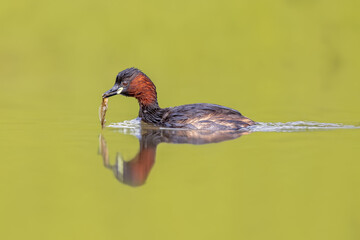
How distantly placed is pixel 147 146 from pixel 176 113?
2081mm

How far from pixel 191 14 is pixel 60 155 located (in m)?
21.6

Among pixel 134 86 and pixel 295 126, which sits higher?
pixel 134 86

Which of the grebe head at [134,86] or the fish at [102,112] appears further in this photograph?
the grebe head at [134,86]

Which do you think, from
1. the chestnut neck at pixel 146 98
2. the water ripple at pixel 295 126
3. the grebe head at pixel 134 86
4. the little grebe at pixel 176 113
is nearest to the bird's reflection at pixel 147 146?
the little grebe at pixel 176 113

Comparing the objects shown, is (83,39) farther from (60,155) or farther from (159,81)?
(60,155)

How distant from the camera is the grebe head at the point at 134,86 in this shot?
1194 centimetres

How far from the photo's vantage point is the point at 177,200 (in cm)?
656

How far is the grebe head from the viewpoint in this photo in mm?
11938

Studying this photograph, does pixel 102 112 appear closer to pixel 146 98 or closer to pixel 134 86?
pixel 134 86

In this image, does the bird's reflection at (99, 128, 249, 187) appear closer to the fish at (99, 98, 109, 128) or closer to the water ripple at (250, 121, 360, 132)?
the water ripple at (250, 121, 360, 132)

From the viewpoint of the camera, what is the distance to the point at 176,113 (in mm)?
11508

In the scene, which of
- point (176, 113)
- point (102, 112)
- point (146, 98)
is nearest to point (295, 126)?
point (176, 113)

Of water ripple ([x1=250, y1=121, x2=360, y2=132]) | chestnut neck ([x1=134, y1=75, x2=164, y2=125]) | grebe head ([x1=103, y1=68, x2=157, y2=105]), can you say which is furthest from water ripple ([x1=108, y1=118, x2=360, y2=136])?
grebe head ([x1=103, y1=68, x2=157, y2=105])

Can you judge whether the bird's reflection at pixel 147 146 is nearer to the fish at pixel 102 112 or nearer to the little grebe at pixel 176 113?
the little grebe at pixel 176 113
